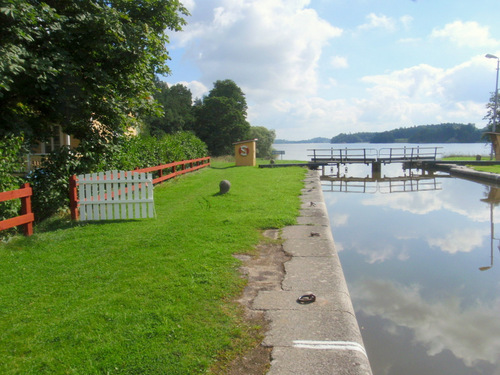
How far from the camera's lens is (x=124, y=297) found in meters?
3.74

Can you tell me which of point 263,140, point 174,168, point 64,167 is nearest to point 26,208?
point 64,167

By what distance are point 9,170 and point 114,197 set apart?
80.7 inches

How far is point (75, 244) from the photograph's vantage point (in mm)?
5914

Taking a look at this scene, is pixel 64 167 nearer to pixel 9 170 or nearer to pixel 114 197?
pixel 114 197

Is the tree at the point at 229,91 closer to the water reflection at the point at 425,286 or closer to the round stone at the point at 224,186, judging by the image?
the round stone at the point at 224,186

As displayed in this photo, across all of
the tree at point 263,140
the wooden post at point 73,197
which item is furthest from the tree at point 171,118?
the wooden post at point 73,197

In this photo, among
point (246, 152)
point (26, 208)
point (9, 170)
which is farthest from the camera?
point (246, 152)

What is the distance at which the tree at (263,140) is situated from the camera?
49125mm

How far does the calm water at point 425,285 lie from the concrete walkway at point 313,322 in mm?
589

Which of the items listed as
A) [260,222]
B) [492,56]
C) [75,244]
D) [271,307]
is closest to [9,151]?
[75,244]

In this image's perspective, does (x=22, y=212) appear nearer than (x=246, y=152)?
Yes

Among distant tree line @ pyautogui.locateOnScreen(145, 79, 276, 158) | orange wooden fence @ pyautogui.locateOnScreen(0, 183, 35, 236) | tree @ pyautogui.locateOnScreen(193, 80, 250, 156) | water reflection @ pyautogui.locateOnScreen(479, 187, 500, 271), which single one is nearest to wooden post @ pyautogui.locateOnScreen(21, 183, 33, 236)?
orange wooden fence @ pyautogui.locateOnScreen(0, 183, 35, 236)

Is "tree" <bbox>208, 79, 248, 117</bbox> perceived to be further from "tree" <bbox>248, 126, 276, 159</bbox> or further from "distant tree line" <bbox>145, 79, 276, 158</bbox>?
"tree" <bbox>248, 126, 276, 159</bbox>

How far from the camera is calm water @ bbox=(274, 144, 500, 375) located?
3.67 m
